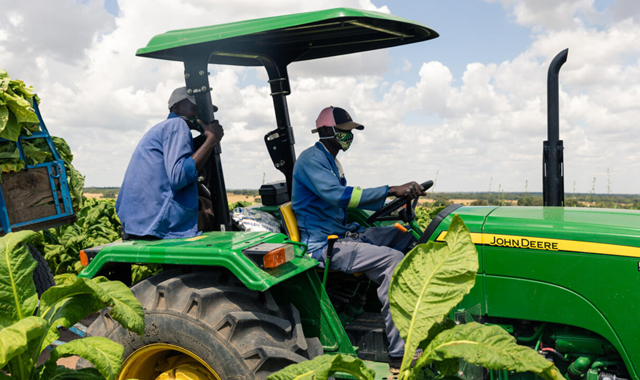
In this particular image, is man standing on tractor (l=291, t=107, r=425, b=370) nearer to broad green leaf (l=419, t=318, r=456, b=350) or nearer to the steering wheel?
the steering wheel

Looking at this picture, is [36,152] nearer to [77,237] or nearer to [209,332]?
[77,237]

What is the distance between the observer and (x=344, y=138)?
13.6ft

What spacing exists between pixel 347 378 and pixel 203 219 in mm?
1586

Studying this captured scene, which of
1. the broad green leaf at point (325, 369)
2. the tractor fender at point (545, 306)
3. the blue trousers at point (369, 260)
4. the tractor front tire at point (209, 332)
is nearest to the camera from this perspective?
the broad green leaf at point (325, 369)

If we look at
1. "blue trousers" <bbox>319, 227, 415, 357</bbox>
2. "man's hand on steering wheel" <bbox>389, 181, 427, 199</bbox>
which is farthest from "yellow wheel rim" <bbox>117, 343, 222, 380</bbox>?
"man's hand on steering wheel" <bbox>389, 181, 427, 199</bbox>

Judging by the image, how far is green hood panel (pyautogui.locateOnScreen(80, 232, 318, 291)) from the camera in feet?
10.0

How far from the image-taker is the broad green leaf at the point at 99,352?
238cm

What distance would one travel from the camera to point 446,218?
11.7ft

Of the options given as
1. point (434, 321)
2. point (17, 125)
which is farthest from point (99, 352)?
point (17, 125)

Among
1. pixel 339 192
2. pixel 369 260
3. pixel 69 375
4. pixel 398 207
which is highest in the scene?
pixel 339 192

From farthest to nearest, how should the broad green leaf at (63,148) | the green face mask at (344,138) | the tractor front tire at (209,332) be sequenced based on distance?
the broad green leaf at (63,148), the green face mask at (344,138), the tractor front tire at (209,332)

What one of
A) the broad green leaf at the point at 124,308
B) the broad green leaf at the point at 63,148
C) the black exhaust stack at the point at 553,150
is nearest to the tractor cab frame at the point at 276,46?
the black exhaust stack at the point at 553,150

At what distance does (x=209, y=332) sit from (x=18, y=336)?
1055 millimetres

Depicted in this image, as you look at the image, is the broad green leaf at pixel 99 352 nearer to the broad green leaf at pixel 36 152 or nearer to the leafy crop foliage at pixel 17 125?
the leafy crop foliage at pixel 17 125
